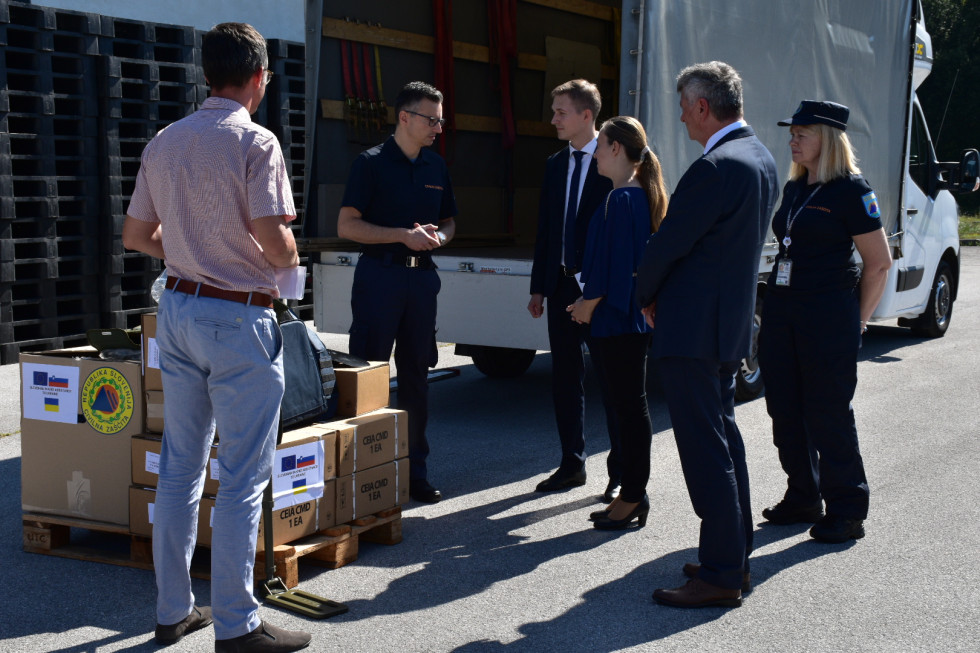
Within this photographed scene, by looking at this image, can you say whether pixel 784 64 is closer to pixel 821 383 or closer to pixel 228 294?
pixel 821 383

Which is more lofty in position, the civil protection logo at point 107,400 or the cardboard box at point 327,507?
the civil protection logo at point 107,400

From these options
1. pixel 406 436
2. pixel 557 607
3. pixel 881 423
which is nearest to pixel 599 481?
pixel 406 436

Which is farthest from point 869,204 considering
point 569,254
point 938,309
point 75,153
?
point 938,309

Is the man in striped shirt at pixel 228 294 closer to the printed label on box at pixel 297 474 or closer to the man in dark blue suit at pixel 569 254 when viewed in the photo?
the printed label on box at pixel 297 474

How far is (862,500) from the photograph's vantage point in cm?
482

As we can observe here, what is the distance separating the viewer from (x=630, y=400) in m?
4.88

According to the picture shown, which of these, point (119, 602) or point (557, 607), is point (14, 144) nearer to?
point (119, 602)

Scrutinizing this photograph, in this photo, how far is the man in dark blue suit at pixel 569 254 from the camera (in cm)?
540

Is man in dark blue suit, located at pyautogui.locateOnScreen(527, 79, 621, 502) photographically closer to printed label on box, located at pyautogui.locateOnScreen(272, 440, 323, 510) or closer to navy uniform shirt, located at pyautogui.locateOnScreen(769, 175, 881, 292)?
navy uniform shirt, located at pyautogui.locateOnScreen(769, 175, 881, 292)

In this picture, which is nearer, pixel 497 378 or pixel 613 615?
pixel 613 615

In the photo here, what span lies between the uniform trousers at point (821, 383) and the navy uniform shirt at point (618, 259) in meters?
0.66

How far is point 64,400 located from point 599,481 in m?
2.73

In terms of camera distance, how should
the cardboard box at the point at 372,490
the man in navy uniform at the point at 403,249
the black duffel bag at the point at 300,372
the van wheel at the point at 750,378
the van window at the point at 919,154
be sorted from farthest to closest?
the van window at the point at 919,154 → the van wheel at the point at 750,378 → the man in navy uniform at the point at 403,249 → the cardboard box at the point at 372,490 → the black duffel bag at the point at 300,372

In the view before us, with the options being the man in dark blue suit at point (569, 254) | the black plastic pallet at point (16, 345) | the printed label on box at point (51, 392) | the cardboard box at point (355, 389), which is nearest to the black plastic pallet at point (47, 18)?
the black plastic pallet at point (16, 345)
